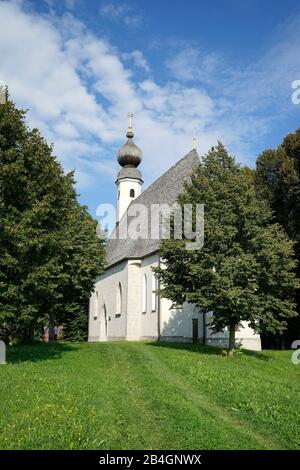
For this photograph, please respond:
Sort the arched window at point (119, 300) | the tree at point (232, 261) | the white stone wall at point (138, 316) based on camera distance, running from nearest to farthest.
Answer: the tree at point (232, 261) → the white stone wall at point (138, 316) → the arched window at point (119, 300)

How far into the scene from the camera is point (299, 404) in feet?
39.1

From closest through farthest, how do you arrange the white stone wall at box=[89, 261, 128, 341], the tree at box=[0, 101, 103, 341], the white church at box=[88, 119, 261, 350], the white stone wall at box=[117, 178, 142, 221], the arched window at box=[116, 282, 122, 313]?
the tree at box=[0, 101, 103, 341] → the white church at box=[88, 119, 261, 350] → the white stone wall at box=[89, 261, 128, 341] → the arched window at box=[116, 282, 122, 313] → the white stone wall at box=[117, 178, 142, 221]

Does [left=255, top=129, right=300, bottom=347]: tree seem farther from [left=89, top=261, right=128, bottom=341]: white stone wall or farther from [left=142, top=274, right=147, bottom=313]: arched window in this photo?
[left=89, top=261, right=128, bottom=341]: white stone wall

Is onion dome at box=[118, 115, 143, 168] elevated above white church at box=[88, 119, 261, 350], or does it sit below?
above

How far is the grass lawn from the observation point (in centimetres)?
851

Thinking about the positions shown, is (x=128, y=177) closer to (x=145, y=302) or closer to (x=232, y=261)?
(x=145, y=302)

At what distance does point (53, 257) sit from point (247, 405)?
33.4ft

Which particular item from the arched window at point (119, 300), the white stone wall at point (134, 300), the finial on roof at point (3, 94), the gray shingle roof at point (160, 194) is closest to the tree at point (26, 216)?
the finial on roof at point (3, 94)

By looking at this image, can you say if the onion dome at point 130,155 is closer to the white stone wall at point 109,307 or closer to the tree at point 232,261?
the white stone wall at point 109,307

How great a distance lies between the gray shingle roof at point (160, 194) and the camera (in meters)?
35.9

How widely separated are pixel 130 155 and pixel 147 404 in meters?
44.6

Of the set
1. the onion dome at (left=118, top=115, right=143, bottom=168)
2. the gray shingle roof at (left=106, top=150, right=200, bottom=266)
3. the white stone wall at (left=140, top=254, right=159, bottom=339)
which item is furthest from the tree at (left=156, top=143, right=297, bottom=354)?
the onion dome at (left=118, top=115, right=143, bottom=168)

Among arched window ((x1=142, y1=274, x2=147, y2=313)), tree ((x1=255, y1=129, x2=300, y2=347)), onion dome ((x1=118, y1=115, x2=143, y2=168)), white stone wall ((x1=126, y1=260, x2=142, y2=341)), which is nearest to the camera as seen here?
tree ((x1=255, y1=129, x2=300, y2=347))
